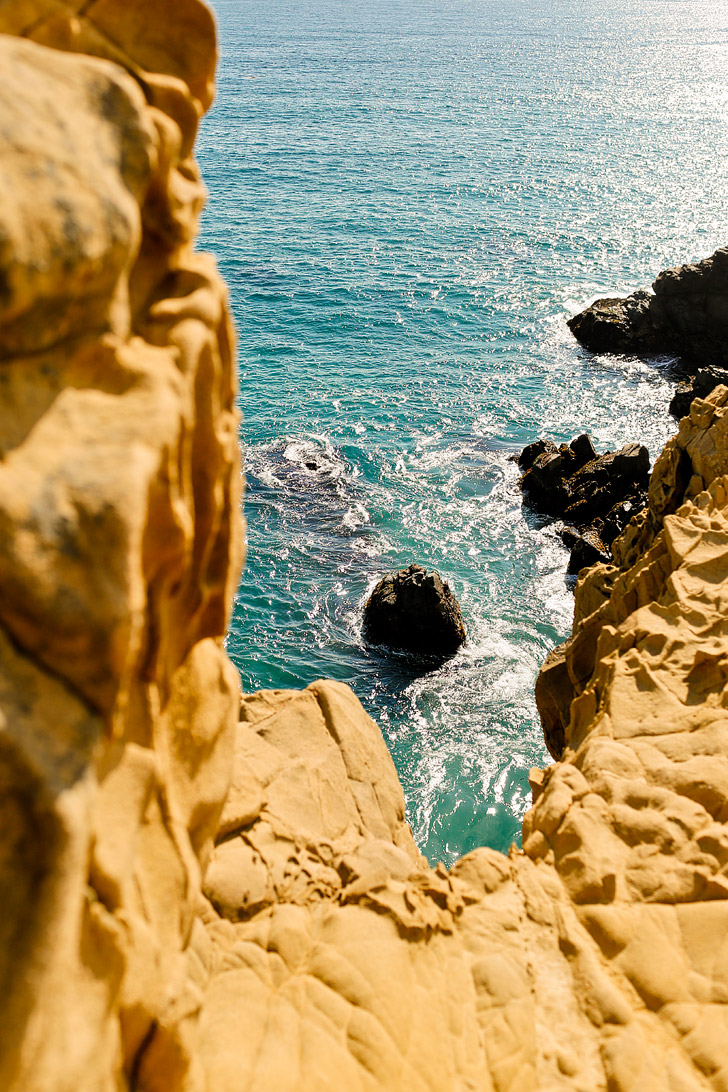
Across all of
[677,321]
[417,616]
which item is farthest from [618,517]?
[677,321]

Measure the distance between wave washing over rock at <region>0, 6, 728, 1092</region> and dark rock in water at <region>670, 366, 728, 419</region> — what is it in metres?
26.6

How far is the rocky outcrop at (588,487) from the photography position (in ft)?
101

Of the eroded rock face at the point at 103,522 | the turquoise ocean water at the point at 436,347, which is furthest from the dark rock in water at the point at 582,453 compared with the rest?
the eroded rock face at the point at 103,522

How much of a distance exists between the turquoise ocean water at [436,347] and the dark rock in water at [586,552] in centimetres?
74

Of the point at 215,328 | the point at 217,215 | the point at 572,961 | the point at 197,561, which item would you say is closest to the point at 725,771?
the point at 572,961

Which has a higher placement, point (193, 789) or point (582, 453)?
point (193, 789)

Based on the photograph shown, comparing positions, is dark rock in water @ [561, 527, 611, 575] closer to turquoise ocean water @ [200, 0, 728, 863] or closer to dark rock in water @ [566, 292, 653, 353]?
turquoise ocean water @ [200, 0, 728, 863]

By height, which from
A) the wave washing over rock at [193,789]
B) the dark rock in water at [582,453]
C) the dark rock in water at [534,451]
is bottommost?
the dark rock in water at [534,451]

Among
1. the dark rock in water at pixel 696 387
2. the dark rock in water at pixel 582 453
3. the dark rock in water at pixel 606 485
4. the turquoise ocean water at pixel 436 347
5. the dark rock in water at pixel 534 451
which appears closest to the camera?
the turquoise ocean water at pixel 436 347

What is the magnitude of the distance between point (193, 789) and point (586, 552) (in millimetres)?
24084

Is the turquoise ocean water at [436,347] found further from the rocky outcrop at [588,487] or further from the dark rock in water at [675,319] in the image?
the dark rock in water at [675,319]

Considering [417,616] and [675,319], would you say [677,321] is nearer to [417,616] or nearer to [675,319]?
[675,319]

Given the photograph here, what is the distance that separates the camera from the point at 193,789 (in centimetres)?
661

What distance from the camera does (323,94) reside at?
100375 mm
